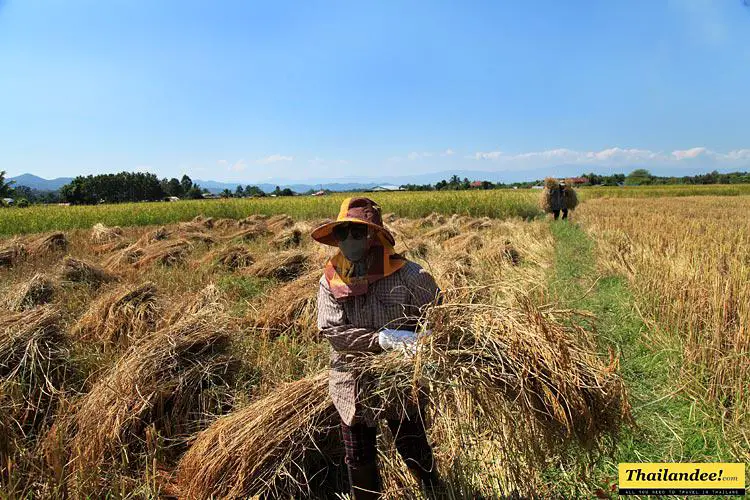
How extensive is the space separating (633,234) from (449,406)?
812cm

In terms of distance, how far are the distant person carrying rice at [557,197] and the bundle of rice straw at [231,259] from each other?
1023cm

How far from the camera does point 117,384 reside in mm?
2463

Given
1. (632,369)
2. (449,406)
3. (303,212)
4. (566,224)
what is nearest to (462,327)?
(449,406)

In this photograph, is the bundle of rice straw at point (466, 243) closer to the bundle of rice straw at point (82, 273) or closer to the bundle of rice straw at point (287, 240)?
the bundle of rice straw at point (287, 240)

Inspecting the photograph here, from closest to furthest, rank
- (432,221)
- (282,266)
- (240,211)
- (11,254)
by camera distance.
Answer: (282,266), (11,254), (432,221), (240,211)

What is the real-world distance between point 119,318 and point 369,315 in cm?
325

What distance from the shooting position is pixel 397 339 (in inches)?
61.5

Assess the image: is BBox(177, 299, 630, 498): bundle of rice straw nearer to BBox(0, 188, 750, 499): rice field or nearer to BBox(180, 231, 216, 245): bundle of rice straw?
BBox(0, 188, 750, 499): rice field

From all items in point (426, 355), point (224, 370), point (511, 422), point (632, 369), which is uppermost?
point (426, 355)

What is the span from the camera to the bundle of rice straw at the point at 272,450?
6.42ft

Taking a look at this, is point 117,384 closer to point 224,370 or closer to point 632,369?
point 224,370

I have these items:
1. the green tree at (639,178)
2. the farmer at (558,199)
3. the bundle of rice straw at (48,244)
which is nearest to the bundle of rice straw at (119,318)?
the bundle of rice straw at (48,244)

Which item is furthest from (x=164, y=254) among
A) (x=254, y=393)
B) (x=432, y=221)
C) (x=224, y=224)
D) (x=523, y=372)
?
(x=432, y=221)

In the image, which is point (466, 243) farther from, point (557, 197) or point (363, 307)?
point (557, 197)
